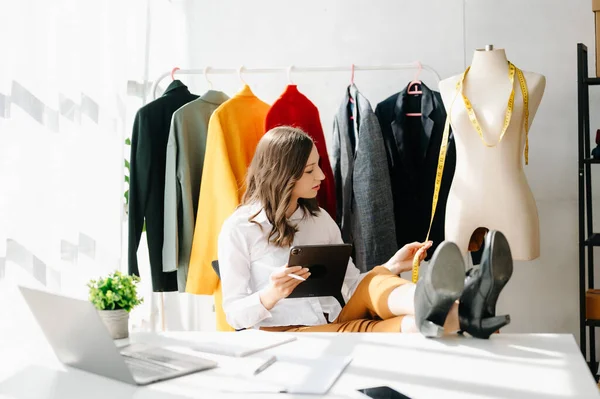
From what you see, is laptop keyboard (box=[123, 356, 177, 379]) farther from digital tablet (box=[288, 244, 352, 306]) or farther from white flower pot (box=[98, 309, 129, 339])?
digital tablet (box=[288, 244, 352, 306])

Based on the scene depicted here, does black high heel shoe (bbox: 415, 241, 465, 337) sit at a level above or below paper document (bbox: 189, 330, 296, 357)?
above

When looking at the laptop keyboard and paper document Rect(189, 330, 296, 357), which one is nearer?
the laptop keyboard

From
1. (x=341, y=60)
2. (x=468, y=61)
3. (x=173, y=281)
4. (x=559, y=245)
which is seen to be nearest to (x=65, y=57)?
(x=173, y=281)

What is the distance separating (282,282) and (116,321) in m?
0.60

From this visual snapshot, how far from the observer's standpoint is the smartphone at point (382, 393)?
133 cm

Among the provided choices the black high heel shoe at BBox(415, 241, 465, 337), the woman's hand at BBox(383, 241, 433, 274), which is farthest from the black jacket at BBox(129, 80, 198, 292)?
the black high heel shoe at BBox(415, 241, 465, 337)

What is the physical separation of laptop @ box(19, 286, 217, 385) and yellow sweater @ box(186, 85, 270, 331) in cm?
151

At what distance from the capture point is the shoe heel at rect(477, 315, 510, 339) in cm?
174

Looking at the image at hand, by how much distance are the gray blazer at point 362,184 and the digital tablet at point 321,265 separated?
0.64 metres

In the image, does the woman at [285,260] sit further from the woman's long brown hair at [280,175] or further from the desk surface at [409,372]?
the desk surface at [409,372]

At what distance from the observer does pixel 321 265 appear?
2.35 m

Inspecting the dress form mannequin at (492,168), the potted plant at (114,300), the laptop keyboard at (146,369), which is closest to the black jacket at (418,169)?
the dress form mannequin at (492,168)

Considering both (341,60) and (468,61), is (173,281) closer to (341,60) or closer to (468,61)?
(341,60)

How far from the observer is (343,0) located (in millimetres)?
3818
